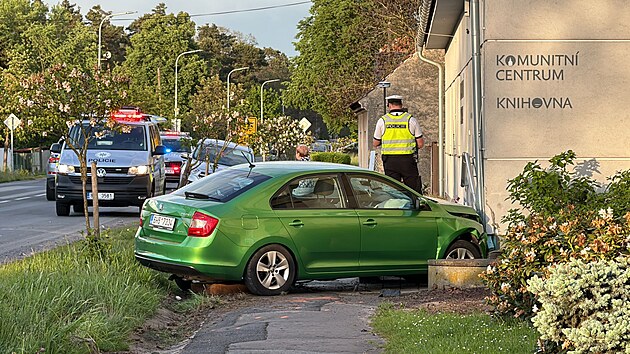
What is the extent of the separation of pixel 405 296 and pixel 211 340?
10.9 ft

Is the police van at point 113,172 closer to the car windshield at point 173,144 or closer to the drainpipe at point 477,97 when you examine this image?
the drainpipe at point 477,97

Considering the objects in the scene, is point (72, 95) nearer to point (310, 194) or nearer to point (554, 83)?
point (310, 194)

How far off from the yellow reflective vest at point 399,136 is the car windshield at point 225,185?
3.84 meters

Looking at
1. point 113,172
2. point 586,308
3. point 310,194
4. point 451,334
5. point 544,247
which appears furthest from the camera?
point 113,172

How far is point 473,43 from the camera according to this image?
15273 millimetres

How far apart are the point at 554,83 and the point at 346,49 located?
1799 inches

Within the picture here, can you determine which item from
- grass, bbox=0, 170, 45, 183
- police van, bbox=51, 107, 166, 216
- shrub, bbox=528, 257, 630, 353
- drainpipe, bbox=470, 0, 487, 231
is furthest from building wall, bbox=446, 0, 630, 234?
grass, bbox=0, 170, 45, 183

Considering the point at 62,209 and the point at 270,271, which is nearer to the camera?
the point at 270,271

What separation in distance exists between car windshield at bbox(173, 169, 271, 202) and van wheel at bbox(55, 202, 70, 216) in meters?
11.2

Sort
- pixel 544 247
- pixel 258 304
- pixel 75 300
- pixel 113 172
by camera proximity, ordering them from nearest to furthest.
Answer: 1. pixel 544 247
2. pixel 75 300
3. pixel 258 304
4. pixel 113 172

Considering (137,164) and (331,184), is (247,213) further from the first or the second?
(137,164)

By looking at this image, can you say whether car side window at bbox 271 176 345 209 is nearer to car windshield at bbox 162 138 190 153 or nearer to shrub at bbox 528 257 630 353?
shrub at bbox 528 257 630 353

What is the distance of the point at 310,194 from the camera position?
12.5m

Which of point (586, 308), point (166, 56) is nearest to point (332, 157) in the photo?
point (166, 56)
